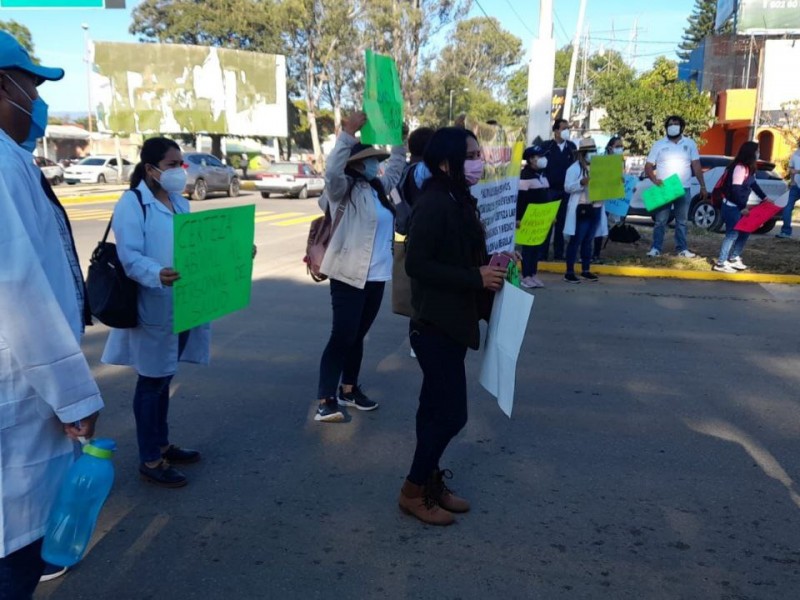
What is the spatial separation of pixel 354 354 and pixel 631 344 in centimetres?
312

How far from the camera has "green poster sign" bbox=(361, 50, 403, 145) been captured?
4.25 m

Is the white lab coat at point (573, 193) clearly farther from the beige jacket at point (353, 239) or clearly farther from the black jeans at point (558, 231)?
the beige jacket at point (353, 239)

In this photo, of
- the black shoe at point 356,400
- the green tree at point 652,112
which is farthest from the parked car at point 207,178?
the black shoe at point 356,400

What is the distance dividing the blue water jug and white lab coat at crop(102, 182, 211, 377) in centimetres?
150

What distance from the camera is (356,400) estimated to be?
201 inches

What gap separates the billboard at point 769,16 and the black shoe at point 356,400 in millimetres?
35206

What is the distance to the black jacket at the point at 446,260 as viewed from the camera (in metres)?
3.19

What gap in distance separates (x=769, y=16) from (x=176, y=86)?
95.6ft

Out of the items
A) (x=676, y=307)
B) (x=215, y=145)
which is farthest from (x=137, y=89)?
(x=676, y=307)

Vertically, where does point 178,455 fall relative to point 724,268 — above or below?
below

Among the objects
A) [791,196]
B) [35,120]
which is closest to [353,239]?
[35,120]

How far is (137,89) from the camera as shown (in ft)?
123

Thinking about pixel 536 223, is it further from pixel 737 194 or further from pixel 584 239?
pixel 737 194

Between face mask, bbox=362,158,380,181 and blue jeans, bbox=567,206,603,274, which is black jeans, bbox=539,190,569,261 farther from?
face mask, bbox=362,158,380,181
